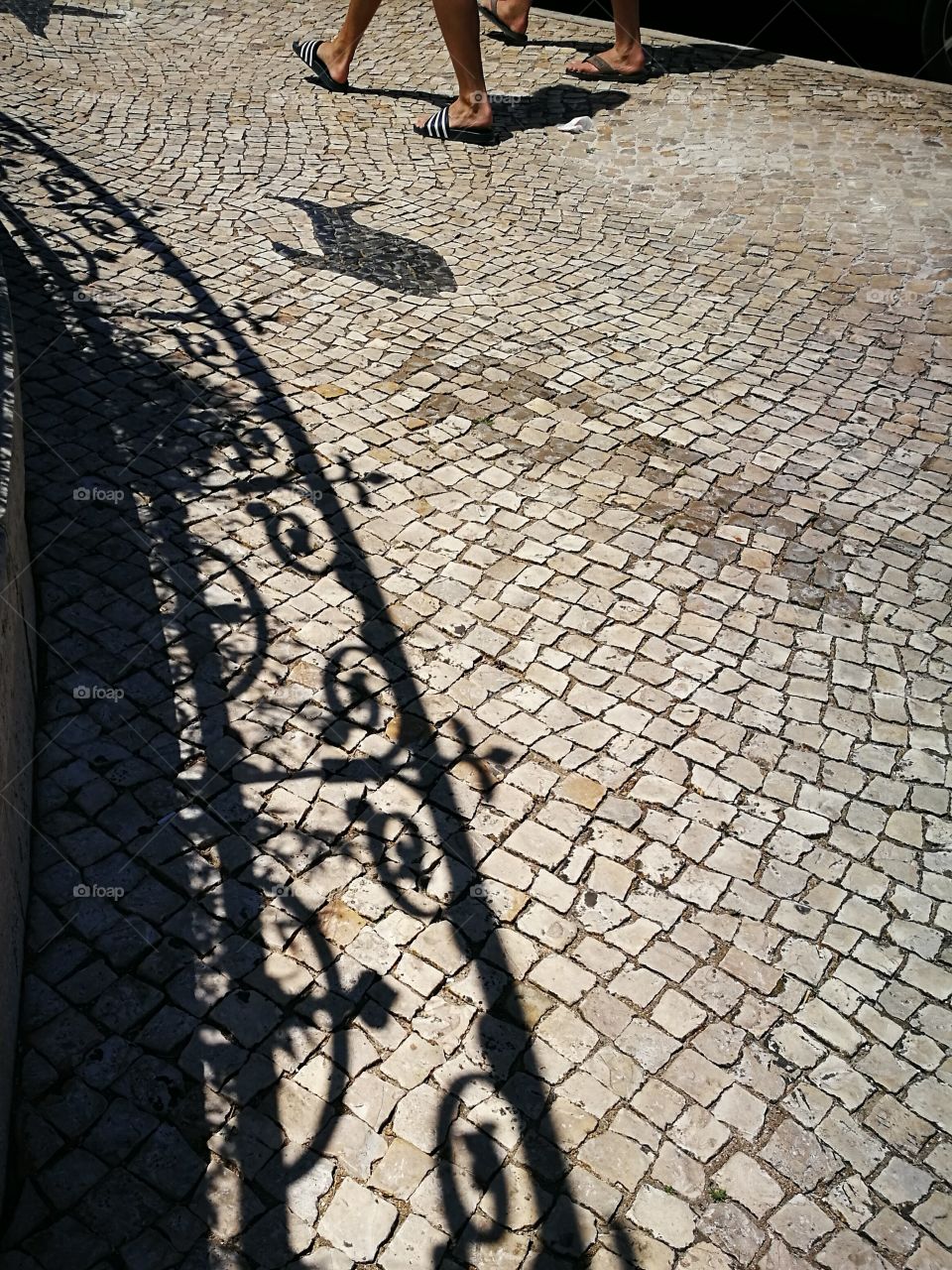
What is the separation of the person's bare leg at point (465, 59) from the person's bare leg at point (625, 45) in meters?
1.83

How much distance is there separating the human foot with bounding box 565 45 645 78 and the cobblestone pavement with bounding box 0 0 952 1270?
2.99 m

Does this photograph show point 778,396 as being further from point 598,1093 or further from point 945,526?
point 598,1093

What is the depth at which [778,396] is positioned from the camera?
262 inches

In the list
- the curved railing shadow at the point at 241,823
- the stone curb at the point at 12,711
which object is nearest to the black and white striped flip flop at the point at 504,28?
the curved railing shadow at the point at 241,823

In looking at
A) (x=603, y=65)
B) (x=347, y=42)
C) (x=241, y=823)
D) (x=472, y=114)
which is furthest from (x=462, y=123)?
(x=241, y=823)

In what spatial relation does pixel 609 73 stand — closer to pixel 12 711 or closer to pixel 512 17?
pixel 512 17

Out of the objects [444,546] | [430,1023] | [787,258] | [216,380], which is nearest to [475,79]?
[787,258]

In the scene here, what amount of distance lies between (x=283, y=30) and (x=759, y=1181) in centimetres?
1239

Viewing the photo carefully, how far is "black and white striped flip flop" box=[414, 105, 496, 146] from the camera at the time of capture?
9.73 metres

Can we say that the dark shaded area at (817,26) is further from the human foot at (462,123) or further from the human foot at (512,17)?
the human foot at (462,123)

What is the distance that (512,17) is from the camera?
1144cm

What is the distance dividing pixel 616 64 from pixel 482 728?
29.2ft

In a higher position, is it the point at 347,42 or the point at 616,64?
the point at 347,42

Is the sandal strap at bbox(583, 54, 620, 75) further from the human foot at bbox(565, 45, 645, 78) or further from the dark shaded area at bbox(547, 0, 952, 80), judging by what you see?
the dark shaded area at bbox(547, 0, 952, 80)
